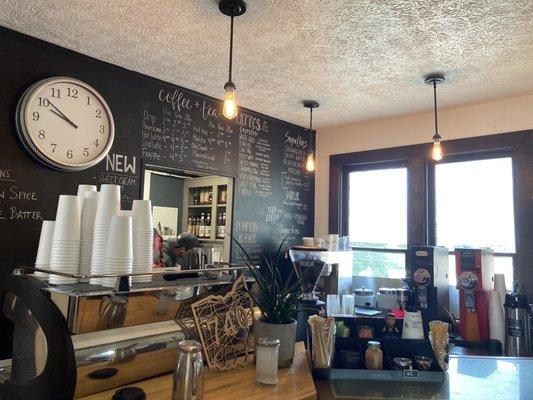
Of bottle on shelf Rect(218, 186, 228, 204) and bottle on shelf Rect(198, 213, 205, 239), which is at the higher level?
bottle on shelf Rect(218, 186, 228, 204)

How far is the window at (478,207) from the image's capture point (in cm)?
329

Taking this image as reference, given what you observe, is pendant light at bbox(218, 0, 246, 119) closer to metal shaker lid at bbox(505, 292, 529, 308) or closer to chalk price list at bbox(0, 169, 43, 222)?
chalk price list at bbox(0, 169, 43, 222)

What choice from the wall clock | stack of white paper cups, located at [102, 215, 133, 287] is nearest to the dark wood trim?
the wall clock

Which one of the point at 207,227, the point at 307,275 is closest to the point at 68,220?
the point at 307,275

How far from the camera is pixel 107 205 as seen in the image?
1469 mm

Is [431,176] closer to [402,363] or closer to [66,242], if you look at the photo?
[402,363]

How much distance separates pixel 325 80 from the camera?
9.68 ft

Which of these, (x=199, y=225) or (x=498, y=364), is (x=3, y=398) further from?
(x=199, y=225)

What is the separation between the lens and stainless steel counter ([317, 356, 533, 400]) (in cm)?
140

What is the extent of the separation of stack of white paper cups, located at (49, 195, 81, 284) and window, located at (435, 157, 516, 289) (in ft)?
9.96

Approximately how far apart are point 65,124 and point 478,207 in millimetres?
3230

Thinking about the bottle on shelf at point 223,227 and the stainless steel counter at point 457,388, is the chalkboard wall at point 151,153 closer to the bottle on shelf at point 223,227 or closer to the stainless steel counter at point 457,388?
the bottle on shelf at point 223,227

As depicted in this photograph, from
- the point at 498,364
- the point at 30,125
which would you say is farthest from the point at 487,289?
Result: the point at 30,125

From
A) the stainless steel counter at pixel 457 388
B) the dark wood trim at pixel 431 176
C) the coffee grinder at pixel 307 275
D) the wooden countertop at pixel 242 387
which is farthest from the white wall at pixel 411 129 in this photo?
the wooden countertop at pixel 242 387
